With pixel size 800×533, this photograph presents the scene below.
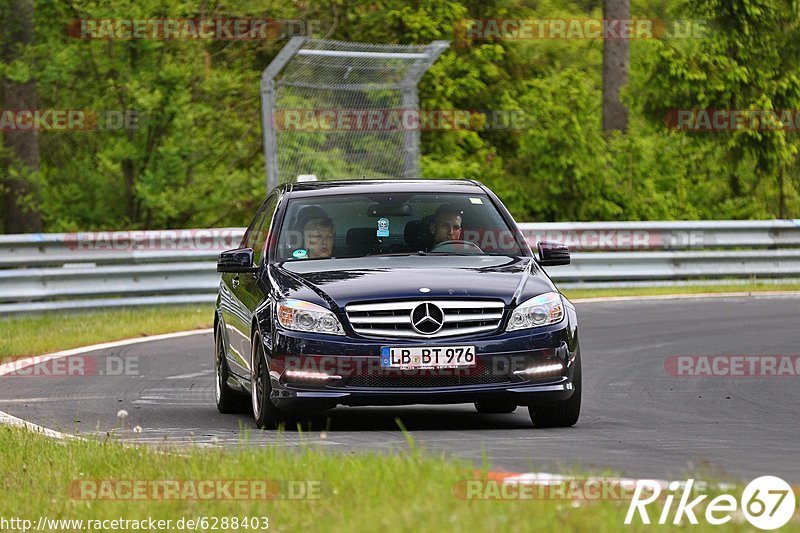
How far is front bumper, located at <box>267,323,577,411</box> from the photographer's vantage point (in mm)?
9547

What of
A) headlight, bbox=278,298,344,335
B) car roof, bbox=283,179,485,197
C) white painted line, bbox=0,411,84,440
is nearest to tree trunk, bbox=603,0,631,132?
car roof, bbox=283,179,485,197

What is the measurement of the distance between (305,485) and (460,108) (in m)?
27.8

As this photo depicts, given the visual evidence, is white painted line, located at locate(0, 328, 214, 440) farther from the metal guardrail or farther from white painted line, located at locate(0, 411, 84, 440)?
the metal guardrail

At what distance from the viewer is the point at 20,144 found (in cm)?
3192

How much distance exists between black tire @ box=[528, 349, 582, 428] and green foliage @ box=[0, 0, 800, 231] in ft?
60.1

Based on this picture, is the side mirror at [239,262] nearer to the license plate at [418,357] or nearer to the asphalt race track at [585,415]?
the asphalt race track at [585,415]

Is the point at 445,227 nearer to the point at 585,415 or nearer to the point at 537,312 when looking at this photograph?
the point at 537,312

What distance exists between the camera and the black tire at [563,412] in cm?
997

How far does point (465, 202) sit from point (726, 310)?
9856mm

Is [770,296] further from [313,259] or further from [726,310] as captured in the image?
[313,259]

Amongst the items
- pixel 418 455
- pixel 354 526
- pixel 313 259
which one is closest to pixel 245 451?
pixel 418 455

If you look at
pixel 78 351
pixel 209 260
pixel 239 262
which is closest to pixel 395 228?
pixel 239 262

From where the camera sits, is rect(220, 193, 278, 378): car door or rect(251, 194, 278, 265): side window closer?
rect(220, 193, 278, 378): car door

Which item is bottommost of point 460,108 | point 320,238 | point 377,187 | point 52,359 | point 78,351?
point 460,108
